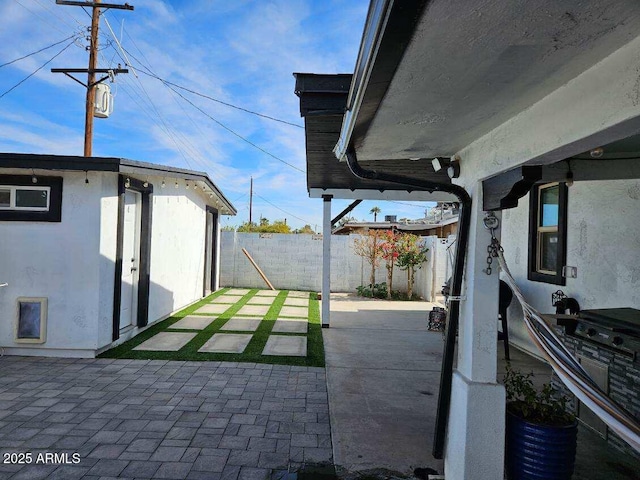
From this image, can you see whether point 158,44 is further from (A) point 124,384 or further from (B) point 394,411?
(B) point 394,411

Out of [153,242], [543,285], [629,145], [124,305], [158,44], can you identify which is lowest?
[124,305]

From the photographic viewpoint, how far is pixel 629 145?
2787 millimetres

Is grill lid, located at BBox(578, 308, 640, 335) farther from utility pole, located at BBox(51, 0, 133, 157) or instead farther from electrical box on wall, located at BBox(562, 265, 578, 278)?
utility pole, located at BBox(51, 0, 133, 157)

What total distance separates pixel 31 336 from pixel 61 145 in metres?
11.4

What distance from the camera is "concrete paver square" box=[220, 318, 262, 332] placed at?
7102 mm

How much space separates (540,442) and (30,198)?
6.29m

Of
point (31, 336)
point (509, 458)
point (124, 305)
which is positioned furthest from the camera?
point (124, 305)

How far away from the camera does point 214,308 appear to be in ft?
30.1

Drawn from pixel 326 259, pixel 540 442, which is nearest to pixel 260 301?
pixel 326 259

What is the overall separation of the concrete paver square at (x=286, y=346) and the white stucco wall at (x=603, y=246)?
3.61 meters

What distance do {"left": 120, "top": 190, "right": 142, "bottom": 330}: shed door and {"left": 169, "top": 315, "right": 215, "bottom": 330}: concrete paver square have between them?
0.89 metres

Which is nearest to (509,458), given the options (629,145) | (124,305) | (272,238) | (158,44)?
(629,145)

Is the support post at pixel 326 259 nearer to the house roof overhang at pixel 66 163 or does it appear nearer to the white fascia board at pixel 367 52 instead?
the house roof overhang at pixel 66 163

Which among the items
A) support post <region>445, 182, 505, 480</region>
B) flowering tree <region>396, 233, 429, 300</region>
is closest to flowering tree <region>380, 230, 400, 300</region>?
flowering tree <region>396, 233, 429, 300</region>
